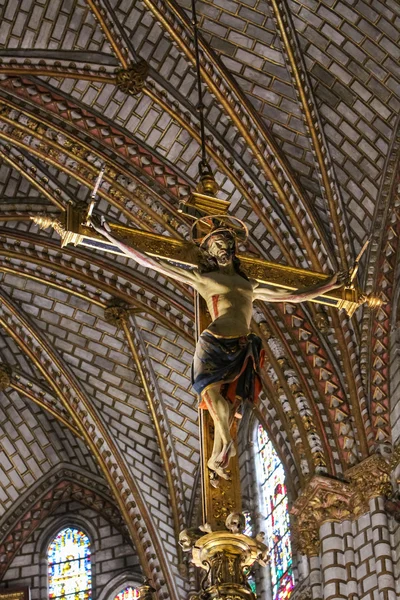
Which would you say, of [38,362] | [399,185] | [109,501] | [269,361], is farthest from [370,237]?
[109,501]

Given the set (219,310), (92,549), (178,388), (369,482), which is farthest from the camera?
(92,549)

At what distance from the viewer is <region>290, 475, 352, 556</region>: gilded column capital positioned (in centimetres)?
1814

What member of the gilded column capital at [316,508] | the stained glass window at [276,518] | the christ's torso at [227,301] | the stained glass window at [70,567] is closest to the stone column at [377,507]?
the gilded column capital at [316,508]

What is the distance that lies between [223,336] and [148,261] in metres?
1.12

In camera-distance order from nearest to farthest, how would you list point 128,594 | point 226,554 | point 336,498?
point 226,554 < point 336,498 < point 128,594

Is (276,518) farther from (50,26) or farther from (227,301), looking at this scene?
(227,301)

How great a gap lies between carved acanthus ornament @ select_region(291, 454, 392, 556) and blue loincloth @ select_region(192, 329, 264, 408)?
363 inches

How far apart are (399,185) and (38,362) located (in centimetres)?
784

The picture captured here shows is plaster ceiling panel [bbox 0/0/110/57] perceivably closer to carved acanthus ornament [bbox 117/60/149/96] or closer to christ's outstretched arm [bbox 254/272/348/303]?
carved acanthus ornament [bbox 117/60/149/96]

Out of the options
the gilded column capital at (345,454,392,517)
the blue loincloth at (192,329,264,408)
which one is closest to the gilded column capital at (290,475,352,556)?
the gilded column capital at (345,454,392,517)

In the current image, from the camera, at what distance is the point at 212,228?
9781 millimetres

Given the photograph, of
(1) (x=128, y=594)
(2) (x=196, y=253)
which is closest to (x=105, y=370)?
(1) (x=128, y=594)

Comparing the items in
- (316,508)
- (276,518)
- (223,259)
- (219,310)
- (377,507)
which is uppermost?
(276,518)

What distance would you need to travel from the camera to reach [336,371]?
19422 millimetres
